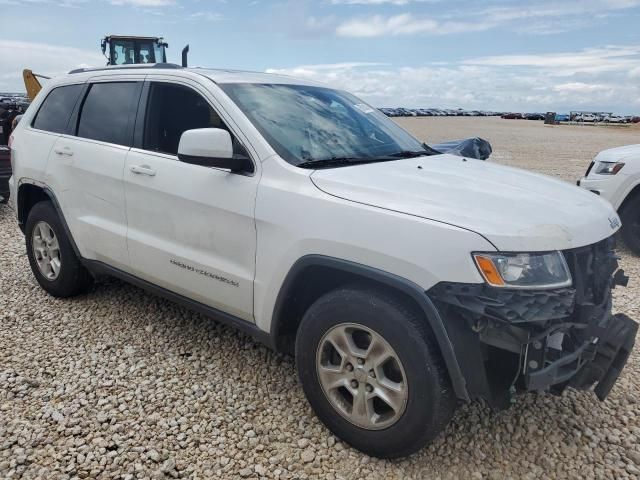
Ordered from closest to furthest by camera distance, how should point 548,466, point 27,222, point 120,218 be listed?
point 548,466, point 120,218, point 27,222

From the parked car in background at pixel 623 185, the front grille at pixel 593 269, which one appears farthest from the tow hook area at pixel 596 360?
the parked car in background at pixel 623 185

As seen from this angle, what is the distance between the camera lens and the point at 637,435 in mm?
2889

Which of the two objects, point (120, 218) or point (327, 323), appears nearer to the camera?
point (327, 323)

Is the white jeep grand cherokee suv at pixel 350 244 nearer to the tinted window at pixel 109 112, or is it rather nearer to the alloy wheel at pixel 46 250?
the tinted window at pixel 109 112

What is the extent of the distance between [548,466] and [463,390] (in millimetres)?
797

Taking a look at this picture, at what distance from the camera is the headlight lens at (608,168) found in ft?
20.3

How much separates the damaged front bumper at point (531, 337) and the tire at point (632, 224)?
4.27 metres

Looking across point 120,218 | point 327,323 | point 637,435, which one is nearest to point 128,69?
point 120,218

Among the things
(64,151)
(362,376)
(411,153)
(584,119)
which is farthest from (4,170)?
(584,119)

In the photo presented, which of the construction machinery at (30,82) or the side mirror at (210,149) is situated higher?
the side mirror at (210,149)

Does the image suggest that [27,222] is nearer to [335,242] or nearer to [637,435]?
[335,242]

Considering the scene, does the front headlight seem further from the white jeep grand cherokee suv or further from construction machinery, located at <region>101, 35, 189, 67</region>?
construction machinery, located at <region>101, 35, 189, 67</region>

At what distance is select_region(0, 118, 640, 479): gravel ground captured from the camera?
259 centimetres

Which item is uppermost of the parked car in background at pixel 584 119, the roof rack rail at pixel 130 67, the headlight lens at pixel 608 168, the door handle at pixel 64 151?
the roof rack rail at pixel 130 67
